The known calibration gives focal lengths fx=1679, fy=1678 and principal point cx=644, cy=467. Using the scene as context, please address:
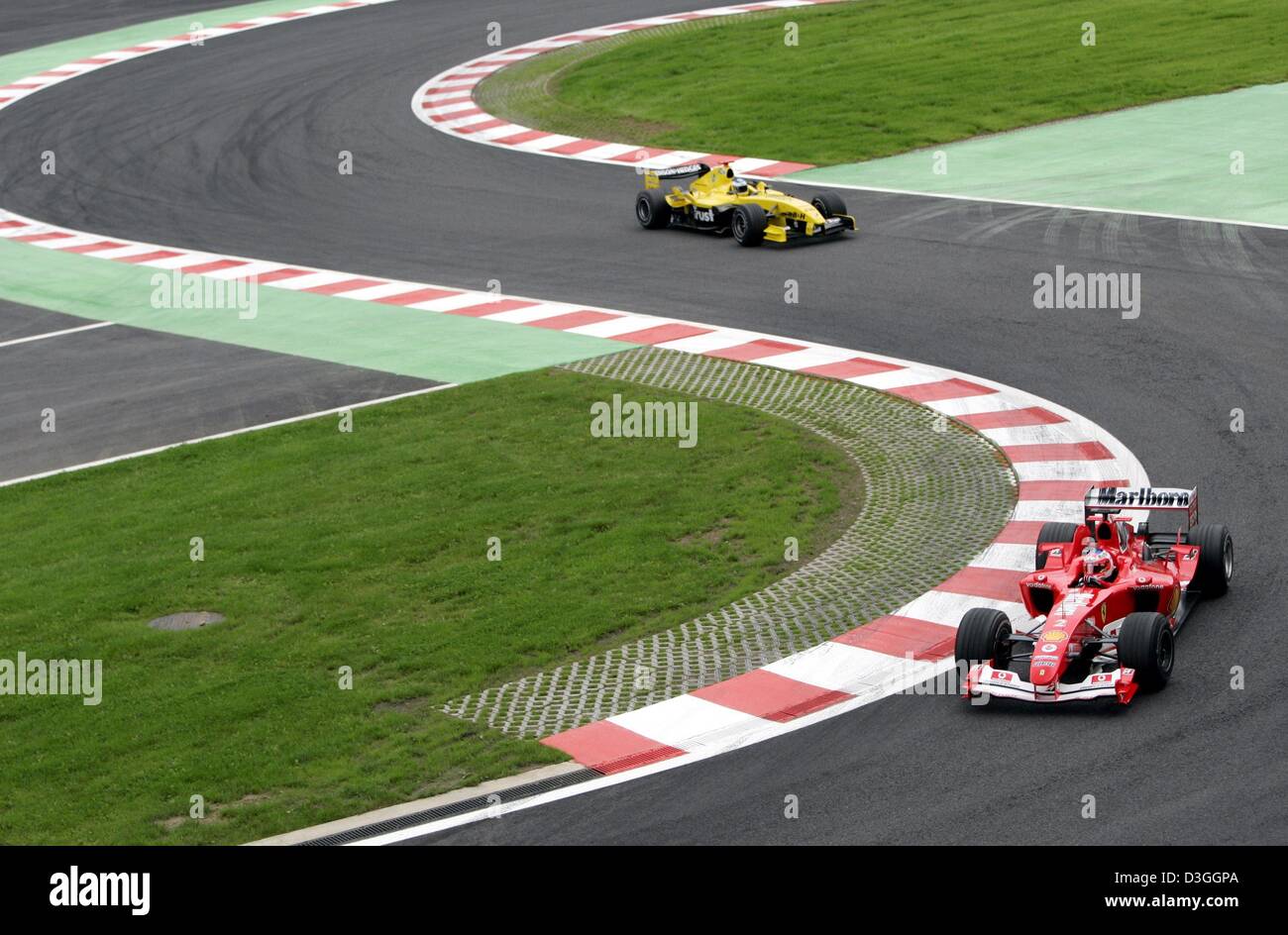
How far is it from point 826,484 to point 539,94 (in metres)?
22.0

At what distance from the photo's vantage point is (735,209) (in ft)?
84.4

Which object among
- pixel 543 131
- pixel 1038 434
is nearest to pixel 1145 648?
pixel 1038 434

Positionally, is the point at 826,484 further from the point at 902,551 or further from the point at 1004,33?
the point at 1004,33

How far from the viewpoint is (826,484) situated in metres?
16.4

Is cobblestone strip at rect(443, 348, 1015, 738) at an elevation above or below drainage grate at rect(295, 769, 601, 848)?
above

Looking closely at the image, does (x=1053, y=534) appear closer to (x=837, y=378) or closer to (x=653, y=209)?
(x=837, y=378)

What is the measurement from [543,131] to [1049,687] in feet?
79.9

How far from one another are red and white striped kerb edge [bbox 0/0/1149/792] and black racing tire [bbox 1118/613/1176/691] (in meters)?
1.45

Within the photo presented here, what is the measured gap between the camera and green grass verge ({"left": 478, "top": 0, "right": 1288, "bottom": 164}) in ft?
105

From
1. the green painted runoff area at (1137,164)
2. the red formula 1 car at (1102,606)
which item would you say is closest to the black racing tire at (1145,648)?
the red formula 1 car at (1102,606)

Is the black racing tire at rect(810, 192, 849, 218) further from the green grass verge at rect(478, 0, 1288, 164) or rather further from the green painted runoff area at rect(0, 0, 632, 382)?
the green painted runoff area at rect(0, 0, 632, 382)

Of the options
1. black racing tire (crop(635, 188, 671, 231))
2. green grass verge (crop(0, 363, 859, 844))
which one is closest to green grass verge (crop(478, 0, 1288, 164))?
black racing tire (crop(635, 188, 671, 231))

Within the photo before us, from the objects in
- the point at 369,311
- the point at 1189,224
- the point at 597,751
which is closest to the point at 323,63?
the point at 369,311

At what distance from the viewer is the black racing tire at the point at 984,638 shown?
A: 1212cm
